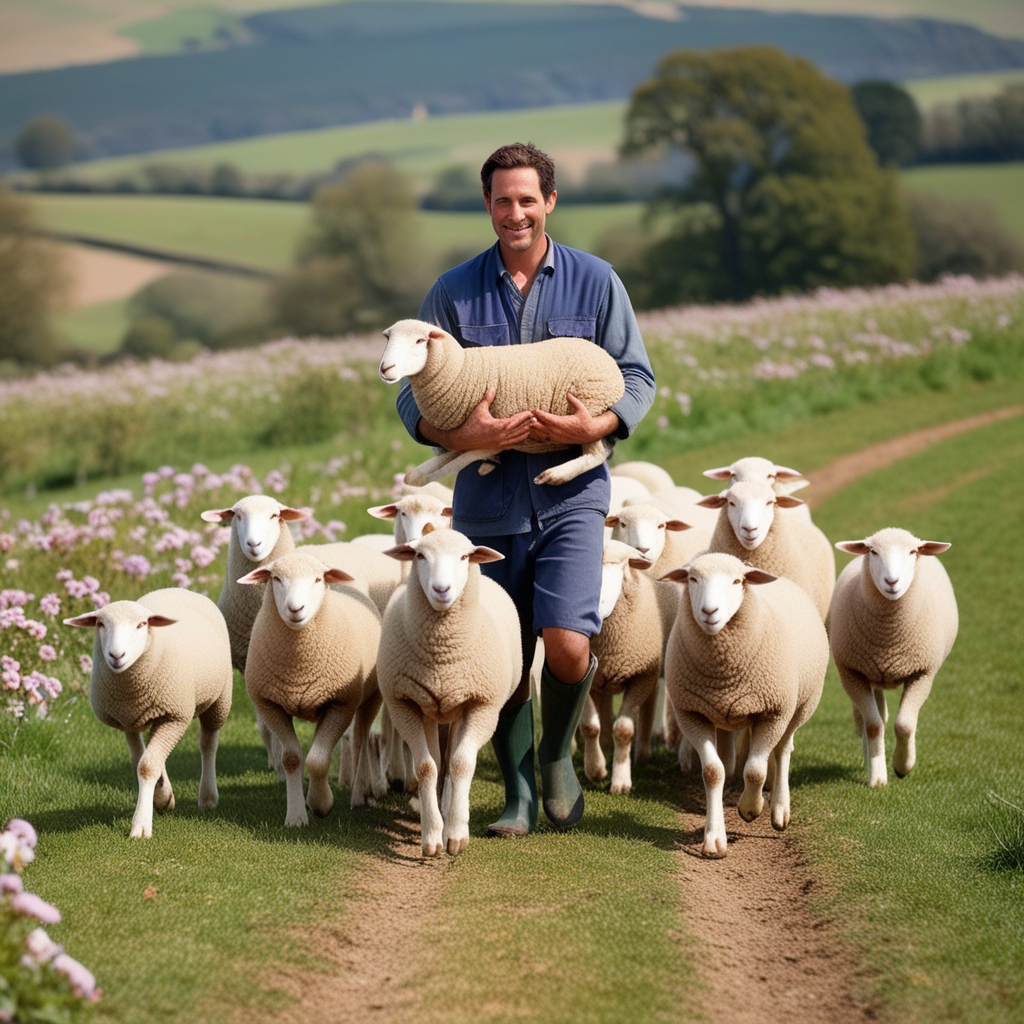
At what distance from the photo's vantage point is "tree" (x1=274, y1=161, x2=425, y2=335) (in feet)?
102

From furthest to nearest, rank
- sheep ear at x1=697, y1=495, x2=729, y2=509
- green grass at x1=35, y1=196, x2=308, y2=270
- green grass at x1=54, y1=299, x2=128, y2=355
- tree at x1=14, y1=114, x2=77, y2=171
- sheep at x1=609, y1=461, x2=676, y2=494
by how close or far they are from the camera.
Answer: tree at x1=14, y1=114, x2=77, y2=171, green grass at x1=35, y1=196, x2=308, y2=270, green grass at x1=54, y1=299, x2=128, y2=355, sheep at x1=609, y1=461, x2=676, y2=494, sheep ear at x1=697, y1=495, x2=729, y2=509

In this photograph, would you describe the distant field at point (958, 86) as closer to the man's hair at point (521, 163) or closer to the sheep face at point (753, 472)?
the sheep face at point (753, 472)

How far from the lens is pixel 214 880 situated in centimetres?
506

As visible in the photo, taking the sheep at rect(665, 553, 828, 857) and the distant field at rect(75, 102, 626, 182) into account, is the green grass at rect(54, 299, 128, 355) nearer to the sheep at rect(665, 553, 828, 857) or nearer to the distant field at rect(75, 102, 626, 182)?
the distant field at rect(75, 102, 626, 182)

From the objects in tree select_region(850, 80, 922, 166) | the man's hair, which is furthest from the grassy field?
tree select_region(850, 80, 922, 166)

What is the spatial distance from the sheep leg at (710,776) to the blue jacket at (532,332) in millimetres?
1048

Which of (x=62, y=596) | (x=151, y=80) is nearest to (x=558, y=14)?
(x=151, y=80)

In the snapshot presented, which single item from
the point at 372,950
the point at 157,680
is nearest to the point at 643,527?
the point at 157,680

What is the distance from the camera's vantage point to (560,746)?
5.86 metres

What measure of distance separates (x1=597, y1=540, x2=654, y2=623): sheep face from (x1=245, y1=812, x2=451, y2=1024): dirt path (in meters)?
1.55

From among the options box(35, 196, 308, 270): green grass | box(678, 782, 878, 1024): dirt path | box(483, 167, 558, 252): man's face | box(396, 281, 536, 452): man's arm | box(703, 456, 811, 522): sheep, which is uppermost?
box(35, 196, 308, 270): green grass

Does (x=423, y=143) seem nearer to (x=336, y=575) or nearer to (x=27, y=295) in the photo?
(x=27, y=295)

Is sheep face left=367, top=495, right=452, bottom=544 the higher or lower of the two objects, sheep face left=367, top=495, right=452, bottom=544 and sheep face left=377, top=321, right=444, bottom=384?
the lower

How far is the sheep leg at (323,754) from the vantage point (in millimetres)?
5805
